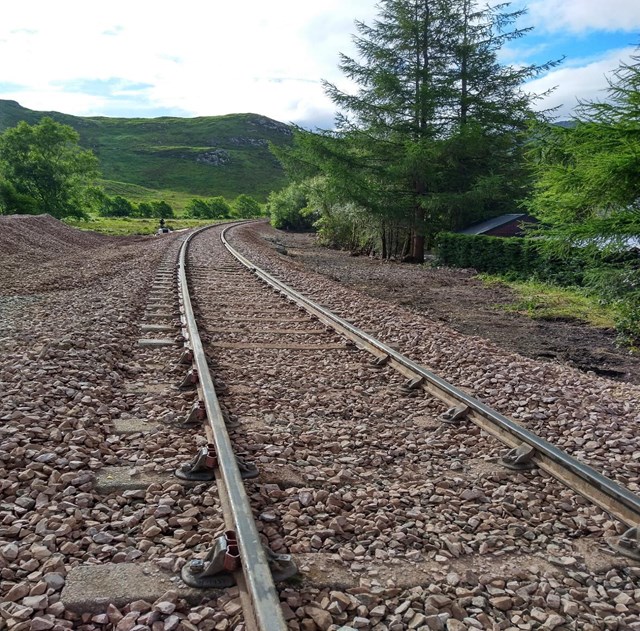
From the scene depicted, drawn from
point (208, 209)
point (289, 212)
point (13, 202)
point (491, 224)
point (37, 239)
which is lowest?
point (37, 239)

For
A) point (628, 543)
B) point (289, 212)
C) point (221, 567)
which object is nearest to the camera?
point (221, 567)

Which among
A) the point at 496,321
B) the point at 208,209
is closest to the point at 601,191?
the point at 496,321

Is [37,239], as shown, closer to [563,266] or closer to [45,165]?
[563,266]

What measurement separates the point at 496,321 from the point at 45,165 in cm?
4177

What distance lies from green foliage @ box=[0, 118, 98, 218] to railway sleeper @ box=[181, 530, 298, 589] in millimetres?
42415

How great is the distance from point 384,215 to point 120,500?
19.7m

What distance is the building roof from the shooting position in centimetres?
2329

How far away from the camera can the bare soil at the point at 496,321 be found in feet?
25.6

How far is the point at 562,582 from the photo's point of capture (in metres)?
2.66

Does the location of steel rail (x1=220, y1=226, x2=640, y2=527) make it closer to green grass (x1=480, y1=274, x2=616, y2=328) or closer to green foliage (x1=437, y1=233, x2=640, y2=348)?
green foliage (x1=437, y1=233, x2=640, y2=348)

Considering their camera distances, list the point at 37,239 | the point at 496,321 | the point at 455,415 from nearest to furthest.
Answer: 1. the point at 455,415
2. the point at 496,321
3. the point at 37,239

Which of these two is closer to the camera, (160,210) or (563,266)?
(563,266)

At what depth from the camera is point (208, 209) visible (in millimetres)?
92062

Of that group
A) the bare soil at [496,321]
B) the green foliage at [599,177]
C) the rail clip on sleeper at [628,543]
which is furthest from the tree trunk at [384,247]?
the rail clip on sleeper at [628,543]
